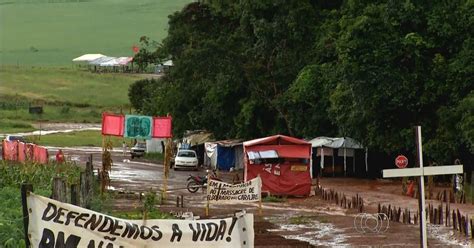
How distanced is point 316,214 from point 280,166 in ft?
24.6

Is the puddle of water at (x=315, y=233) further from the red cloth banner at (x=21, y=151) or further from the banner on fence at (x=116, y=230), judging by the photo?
the red cloth banner at (x=21, y=151)

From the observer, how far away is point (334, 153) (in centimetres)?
5347

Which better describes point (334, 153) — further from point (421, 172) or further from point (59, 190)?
point (59, 190)

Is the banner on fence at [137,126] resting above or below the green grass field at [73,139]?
below

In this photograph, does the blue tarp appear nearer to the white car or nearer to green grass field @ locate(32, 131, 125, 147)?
the white car

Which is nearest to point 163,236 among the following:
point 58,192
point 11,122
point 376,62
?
point 58,192

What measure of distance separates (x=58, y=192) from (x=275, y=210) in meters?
20.0

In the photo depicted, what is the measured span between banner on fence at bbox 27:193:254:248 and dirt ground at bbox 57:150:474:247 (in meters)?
10.9

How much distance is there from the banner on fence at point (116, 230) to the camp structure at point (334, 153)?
39.6 m

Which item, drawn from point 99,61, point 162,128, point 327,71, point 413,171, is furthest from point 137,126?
point 99,61

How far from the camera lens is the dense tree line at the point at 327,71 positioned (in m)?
44.0

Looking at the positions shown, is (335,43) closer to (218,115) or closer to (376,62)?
(376,62)

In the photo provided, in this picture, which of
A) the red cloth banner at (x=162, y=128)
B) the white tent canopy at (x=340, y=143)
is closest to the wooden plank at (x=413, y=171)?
the red cloth banner at (x=162, y=128)

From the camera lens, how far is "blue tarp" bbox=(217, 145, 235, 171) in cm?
6088
